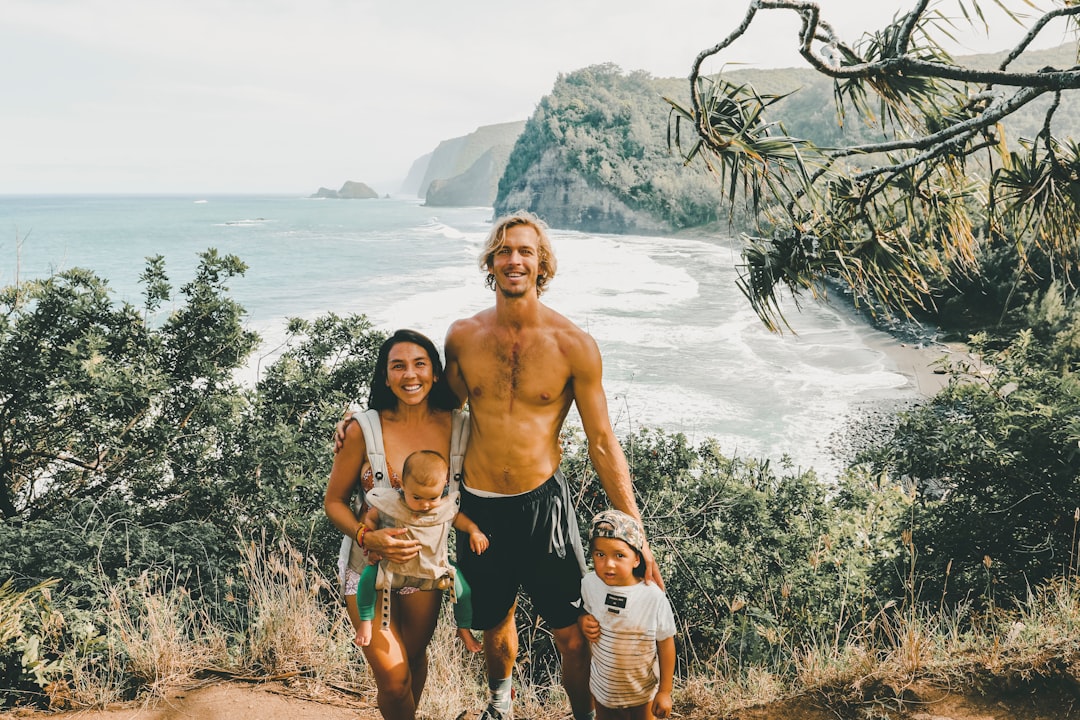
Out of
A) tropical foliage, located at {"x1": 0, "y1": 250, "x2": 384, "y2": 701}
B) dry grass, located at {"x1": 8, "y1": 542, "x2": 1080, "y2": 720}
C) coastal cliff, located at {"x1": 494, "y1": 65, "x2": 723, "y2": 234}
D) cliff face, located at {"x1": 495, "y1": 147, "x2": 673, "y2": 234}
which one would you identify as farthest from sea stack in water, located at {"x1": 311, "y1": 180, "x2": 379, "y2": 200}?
dry grass, located at {"x1": 8, "y1": 542, "x2": 1080, "y2": 720}

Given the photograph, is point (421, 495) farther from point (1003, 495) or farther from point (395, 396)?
point (1003, 495)

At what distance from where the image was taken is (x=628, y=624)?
6.46 feet

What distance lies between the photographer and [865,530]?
7.02 meters

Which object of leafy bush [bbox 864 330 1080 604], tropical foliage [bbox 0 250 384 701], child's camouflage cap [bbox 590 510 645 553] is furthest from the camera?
tropical foliage [bbox 0 250 384 701]

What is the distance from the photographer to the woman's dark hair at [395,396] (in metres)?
2.21

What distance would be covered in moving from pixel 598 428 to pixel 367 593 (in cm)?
93

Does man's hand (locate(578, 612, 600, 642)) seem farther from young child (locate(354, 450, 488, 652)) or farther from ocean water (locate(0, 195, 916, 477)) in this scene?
ocean water (locate(0, 195, 916, 477))

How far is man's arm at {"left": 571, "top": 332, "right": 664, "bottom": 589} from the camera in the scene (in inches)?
88.4

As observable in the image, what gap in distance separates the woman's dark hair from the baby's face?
320mm

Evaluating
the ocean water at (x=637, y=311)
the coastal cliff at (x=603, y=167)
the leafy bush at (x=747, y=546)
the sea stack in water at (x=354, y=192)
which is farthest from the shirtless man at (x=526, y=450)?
the sea stack in water at (x=354, y=192)

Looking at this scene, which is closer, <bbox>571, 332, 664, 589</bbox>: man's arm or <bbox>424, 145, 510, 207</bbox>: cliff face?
<bbox>571, 332, 664, 589</bbox>: man's arm

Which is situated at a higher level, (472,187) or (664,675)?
(472,187)

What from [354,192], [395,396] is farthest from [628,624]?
[354,192]

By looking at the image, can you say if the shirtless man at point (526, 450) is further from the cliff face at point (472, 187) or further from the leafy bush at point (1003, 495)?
the cliff face at point (472, 187)
